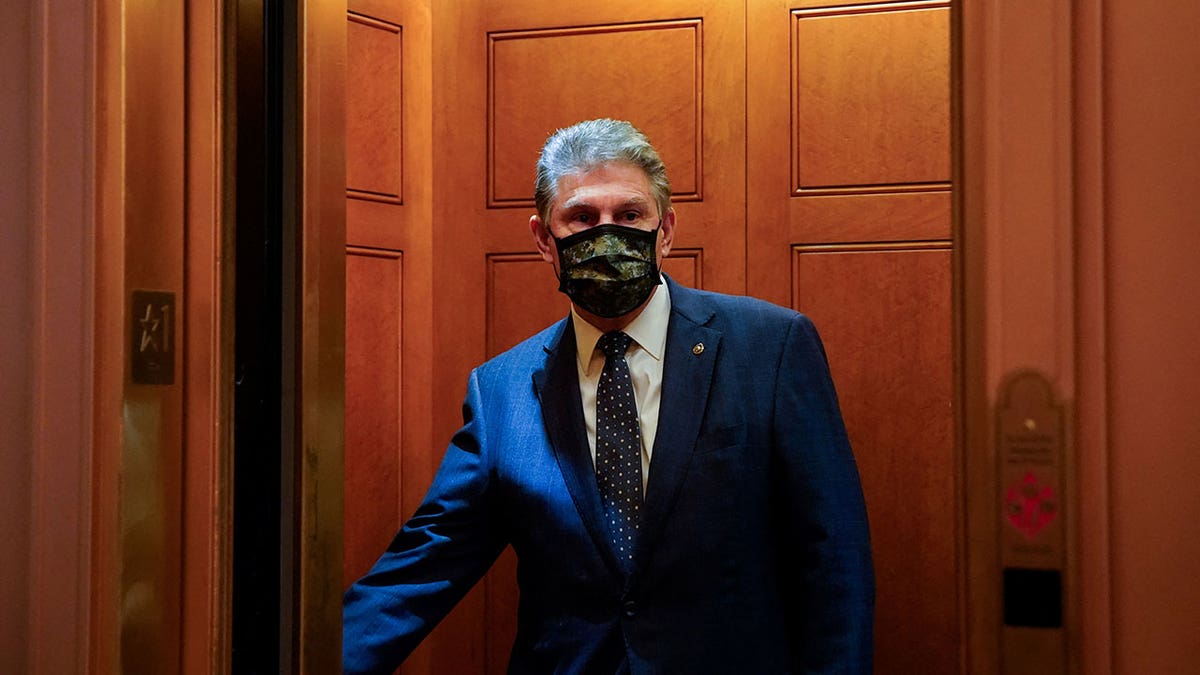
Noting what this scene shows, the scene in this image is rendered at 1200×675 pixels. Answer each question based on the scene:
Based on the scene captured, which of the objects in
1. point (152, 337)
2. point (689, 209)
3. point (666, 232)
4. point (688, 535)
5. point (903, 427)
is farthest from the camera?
point (689, 209)

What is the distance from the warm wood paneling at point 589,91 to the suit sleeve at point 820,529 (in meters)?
0.82

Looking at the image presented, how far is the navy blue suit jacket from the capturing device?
166cm

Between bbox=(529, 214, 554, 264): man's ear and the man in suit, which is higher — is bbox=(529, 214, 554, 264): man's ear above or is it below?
above

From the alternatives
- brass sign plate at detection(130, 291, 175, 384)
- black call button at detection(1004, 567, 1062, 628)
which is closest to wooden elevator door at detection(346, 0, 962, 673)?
brass sign plate at detection(130, 291, 175, 384)

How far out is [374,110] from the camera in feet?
7.79

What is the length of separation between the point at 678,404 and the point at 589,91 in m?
1.00

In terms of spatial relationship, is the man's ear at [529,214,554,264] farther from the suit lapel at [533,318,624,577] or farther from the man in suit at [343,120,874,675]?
the suit lapel at [533,318,624,577]

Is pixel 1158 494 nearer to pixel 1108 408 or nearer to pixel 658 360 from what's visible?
pixel 1108 408

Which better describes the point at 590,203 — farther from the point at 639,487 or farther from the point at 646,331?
the point at 639,487

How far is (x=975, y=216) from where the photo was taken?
91 cm

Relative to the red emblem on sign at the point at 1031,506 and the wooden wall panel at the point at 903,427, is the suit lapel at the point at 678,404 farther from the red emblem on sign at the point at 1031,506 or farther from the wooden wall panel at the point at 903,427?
the red emblem on sign at the point at 1031,506

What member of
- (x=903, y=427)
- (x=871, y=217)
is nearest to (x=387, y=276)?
(x=871, y=217)

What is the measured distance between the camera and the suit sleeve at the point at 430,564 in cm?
170

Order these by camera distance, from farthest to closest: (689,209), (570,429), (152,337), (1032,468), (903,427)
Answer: (689,209), (903,427), (570,429), (152,337), (1032,468)
